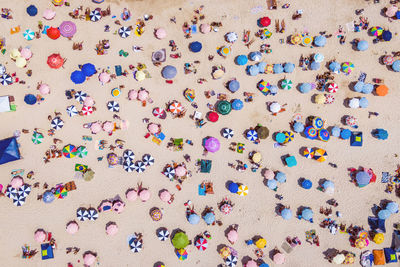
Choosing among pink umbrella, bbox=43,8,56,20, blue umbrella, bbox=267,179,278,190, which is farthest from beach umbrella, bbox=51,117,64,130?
blue umbrella, bbox=267,179,278,190

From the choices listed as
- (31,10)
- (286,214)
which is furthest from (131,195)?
(31,10)

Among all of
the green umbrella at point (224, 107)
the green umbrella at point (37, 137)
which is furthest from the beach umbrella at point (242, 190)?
the green umbrella at point (37, 137)

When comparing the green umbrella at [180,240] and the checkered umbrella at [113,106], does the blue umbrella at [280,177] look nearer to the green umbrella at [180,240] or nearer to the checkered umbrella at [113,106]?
the green umbrella at [180,240]

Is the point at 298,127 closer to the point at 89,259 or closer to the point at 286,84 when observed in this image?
the point at 286,84

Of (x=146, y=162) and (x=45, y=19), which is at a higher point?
(x=45, y=19)

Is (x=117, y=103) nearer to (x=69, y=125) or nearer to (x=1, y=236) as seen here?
(x=69, y=125)

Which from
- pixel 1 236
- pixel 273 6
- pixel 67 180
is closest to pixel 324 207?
pixel 273 6
